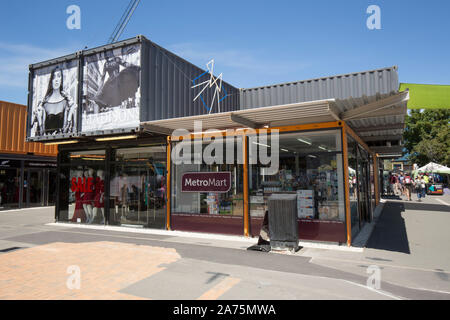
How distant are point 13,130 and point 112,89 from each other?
493 inches

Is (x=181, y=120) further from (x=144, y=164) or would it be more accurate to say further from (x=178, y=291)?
(x=178, y=291)

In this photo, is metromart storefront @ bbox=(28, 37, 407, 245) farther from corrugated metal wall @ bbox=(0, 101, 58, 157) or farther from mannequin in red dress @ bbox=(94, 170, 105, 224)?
corrugated metal wall @ bbox=(0, 101, 58, 157)

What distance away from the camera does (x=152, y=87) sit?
381 inches

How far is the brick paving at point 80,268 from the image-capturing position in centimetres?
431

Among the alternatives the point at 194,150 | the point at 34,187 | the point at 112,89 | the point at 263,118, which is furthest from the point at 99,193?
the point at 34,187

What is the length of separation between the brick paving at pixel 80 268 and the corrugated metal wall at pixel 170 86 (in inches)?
169

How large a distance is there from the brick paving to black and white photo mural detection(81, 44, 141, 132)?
4.06m

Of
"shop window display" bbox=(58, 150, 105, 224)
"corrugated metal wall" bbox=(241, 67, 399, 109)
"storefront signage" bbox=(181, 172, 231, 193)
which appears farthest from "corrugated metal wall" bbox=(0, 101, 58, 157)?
"corrugated metal wall" bbox=(241, 67, 399, 109)

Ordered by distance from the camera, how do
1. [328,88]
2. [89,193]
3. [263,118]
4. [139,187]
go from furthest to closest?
[328,88], [89,193], [139,187], [263,118]

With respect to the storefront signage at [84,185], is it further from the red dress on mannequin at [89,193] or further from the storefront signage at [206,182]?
the storefront signage at [206,182]

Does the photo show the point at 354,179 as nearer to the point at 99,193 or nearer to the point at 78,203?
the point at 99,193

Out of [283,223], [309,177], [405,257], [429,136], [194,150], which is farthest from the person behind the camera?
[429,136]
